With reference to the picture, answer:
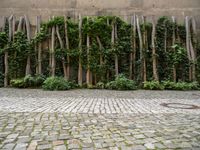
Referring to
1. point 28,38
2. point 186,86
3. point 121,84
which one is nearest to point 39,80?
point 28,38

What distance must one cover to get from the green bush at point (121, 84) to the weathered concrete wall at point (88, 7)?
126 inches

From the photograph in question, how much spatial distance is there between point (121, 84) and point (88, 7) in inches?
161

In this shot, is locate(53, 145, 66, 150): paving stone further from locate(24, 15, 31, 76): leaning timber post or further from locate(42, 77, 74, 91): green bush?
locate(24, 15, 31, 76): leaning timber post

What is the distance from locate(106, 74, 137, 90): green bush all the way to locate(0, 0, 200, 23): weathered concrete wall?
3.20 m

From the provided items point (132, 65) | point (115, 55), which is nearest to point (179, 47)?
point (132, 65)

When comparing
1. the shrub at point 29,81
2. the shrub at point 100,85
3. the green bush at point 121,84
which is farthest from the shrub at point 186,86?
the shrub at point 29,81

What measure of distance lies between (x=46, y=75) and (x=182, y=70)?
5.90 metres

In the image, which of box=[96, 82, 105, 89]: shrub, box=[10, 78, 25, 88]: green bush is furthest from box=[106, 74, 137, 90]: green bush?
box=[10, 78, 25, 88]: green bush

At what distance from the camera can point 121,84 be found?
862cm

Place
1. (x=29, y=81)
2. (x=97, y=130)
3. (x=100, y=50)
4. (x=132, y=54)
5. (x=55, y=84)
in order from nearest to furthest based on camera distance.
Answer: (x=97, y=130)
(x=55, y=84)
(x=29, y=81)
(x=100, y=50)
(x=132, y=54)

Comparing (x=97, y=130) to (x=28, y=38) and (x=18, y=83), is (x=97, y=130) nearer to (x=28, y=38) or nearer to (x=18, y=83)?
(x=18, y=83)

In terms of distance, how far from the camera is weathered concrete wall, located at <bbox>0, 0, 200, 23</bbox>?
33.3ft

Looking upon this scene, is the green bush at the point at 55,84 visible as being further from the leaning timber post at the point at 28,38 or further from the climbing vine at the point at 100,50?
the leaning timber post at the point at 28,38

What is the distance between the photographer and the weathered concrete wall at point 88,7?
10141mm
